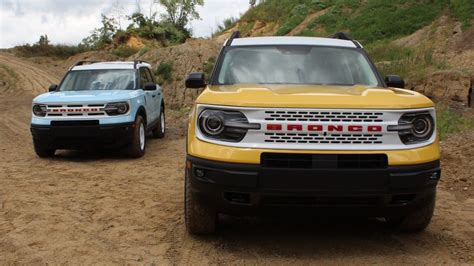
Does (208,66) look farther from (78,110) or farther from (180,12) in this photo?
(180,12)

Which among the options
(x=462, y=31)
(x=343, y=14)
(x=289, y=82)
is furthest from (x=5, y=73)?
(x=289, y=82)

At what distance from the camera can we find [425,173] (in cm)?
394

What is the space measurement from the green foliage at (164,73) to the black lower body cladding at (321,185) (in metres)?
17.0

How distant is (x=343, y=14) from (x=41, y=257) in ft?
96.6

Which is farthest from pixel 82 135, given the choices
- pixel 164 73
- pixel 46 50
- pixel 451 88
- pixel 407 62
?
pixel 46 50

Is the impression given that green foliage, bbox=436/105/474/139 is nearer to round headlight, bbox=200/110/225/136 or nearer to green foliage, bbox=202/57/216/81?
round headlight, bbox=200/110/225/136

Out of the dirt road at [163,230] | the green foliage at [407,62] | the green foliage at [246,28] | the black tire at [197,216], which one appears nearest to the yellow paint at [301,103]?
the black tire at [197,216]

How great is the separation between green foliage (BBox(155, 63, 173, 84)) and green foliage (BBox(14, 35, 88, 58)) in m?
23.6

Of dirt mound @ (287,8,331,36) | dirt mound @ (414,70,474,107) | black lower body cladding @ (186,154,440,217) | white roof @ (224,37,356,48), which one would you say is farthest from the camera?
dirt mound @ (287,8,331,36)

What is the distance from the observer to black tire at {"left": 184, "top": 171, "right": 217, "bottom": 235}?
14.4ft

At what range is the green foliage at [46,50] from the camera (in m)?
41.8

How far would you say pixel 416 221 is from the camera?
15.2 ft

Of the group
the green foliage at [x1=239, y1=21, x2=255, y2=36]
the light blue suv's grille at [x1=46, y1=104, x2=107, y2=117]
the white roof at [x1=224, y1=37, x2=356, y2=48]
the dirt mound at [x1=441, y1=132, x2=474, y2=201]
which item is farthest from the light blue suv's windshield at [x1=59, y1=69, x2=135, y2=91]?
the green foliage at [x1=239, y1=21, x2=255, y2=36]

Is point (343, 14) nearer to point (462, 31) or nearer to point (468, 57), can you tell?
point (462, 31)
